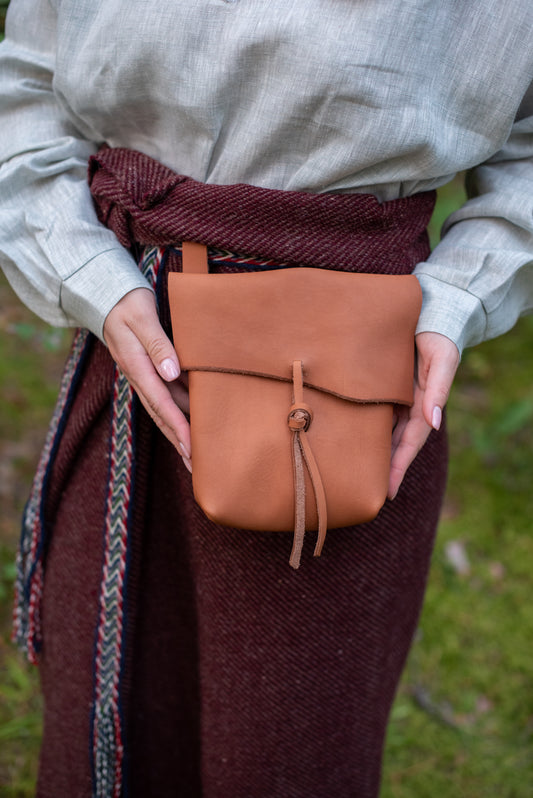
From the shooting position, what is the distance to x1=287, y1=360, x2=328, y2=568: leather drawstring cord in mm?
923

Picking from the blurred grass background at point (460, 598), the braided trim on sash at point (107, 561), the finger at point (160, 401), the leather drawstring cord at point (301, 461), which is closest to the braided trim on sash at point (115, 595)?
the braided trim on sash at point (107, 561)

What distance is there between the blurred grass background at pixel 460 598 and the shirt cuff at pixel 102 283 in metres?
1.02

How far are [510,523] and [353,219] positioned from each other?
2.21 metres

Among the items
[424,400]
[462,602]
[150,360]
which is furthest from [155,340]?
[462,602]

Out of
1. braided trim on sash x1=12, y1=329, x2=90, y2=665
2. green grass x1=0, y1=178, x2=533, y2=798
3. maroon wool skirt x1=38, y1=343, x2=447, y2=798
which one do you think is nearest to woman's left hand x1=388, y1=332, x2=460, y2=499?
maroon wool skirt x1=38, y1=343, x2=447, y2=798

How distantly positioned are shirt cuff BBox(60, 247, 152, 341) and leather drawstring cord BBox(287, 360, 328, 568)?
11.4 inches

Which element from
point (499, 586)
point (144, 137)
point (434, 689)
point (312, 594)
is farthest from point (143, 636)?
point (499, 586)

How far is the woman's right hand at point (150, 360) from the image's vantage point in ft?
3.19

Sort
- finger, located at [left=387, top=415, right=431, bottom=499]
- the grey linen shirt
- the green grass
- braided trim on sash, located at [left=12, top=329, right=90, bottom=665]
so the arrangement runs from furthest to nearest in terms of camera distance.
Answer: the green grass
braided trim on sash, located at [left=12, top=329, right=90, bottom=665]
finger, located at [left=387, top=415, right=431, bottom=499]
the grey linen shirt

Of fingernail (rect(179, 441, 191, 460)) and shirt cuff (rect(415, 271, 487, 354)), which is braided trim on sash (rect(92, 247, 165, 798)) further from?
shirt cuff (rect(415, 271, 487, 354))

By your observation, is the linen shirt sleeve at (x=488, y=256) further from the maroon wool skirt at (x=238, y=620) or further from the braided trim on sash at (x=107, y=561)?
the braided trim on sash at (x=107, y=561)

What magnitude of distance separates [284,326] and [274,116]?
0.96 ft

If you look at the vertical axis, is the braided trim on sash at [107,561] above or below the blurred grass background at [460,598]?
above

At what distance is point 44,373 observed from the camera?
3.16 meters
